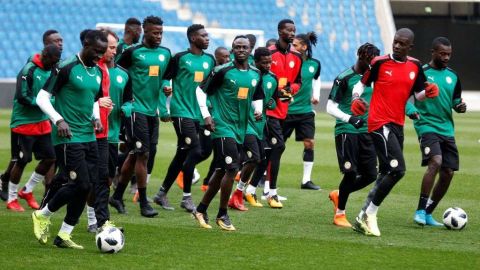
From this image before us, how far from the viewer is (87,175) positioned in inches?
351

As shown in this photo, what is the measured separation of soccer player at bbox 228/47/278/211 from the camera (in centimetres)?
1084

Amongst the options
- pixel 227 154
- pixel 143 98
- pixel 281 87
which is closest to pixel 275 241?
pixel 227 154

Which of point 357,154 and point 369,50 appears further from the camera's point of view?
point 357,154

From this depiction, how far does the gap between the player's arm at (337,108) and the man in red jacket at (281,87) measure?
1.53m

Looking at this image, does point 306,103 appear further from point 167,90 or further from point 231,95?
point 231,95

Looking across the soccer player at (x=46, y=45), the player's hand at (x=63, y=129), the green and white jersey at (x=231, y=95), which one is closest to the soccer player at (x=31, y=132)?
the soccer player at (x=46, y=45)

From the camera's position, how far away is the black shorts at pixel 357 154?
35.7 feet

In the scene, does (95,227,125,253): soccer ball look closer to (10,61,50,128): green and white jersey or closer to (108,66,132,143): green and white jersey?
(108,66,132,143): green and white jersey

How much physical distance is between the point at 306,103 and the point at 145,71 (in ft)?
11.2

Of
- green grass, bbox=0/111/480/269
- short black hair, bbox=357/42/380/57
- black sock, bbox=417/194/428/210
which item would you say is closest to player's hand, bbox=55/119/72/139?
green grass, bbox=0/111/480/269

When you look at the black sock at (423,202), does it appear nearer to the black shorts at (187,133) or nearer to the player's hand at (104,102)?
the black shorts at (187,133)

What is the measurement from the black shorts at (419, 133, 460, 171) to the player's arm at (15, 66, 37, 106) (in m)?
4.35

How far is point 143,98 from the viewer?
38.3 ft

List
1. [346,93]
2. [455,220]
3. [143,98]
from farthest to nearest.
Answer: [143,98] → [346,93] → [455,220]
